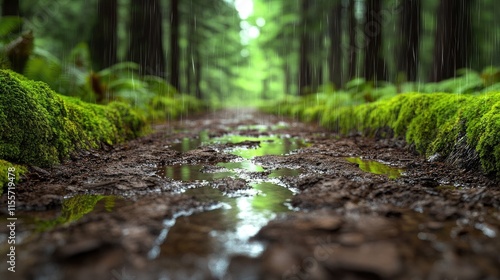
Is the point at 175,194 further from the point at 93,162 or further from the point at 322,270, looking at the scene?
the point at 93,162

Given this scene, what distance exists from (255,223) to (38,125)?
2797mm

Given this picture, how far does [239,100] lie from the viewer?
234 ft

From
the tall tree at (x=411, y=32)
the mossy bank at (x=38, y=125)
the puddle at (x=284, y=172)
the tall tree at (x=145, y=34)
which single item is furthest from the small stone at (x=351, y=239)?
the tall tree at (x=145, y=34)

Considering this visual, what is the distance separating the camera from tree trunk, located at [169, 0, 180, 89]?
739 inches

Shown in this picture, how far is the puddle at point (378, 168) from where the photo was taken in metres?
3.84

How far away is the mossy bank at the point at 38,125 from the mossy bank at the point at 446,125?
431cm

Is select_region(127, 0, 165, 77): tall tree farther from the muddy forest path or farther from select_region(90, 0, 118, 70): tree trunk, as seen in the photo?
the muddy forest path

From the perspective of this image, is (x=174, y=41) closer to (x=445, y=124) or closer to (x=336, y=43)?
(x=336, y=43)

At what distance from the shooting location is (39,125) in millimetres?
3896

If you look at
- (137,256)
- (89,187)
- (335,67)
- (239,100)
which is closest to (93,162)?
(89,187)

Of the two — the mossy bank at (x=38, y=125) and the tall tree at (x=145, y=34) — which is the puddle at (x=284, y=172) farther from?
the tall tree at (x=145, y=34)

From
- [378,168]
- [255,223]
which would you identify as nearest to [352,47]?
[378,168]

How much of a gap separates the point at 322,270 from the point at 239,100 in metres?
70.3

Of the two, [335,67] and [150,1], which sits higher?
[150,1]
